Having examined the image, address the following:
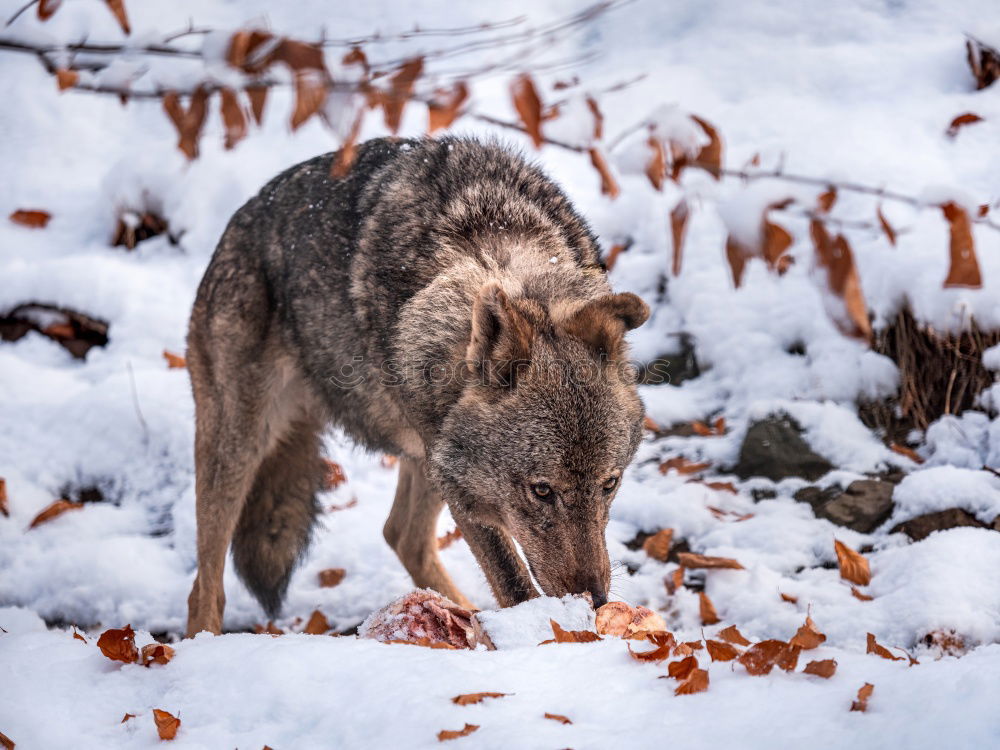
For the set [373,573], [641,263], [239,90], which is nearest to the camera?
[239,90]

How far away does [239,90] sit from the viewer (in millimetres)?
1961

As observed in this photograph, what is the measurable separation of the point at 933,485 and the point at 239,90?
13.4ft

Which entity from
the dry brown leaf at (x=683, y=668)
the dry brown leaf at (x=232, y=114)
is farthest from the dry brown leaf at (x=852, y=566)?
the dry brown leaf at (x=232, y=114)

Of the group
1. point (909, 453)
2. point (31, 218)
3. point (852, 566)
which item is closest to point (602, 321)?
point (852, 566)

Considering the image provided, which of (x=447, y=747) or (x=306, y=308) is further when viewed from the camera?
(x=306, y=308)

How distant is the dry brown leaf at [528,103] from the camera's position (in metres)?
1.98

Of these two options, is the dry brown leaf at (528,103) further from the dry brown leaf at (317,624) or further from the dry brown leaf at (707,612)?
the dry brown leaf at (317,624)

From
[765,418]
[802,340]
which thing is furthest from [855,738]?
[802,340]

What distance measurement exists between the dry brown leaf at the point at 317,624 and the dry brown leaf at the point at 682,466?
2223mm

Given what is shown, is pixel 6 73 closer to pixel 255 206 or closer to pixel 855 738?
pixel 255 206

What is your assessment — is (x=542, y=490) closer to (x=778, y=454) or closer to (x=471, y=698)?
(x=471, y=698)

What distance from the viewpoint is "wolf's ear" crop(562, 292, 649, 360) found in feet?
11.4

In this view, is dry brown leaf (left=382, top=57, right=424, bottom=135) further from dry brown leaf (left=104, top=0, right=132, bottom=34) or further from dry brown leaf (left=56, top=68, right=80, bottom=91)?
dry brown leaf (left=56, top=68, right=80, bottom=91)

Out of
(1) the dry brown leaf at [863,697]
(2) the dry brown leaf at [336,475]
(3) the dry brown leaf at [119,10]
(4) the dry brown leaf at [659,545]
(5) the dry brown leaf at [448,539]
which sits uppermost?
(3) the dry brown leaf at [119,10]
